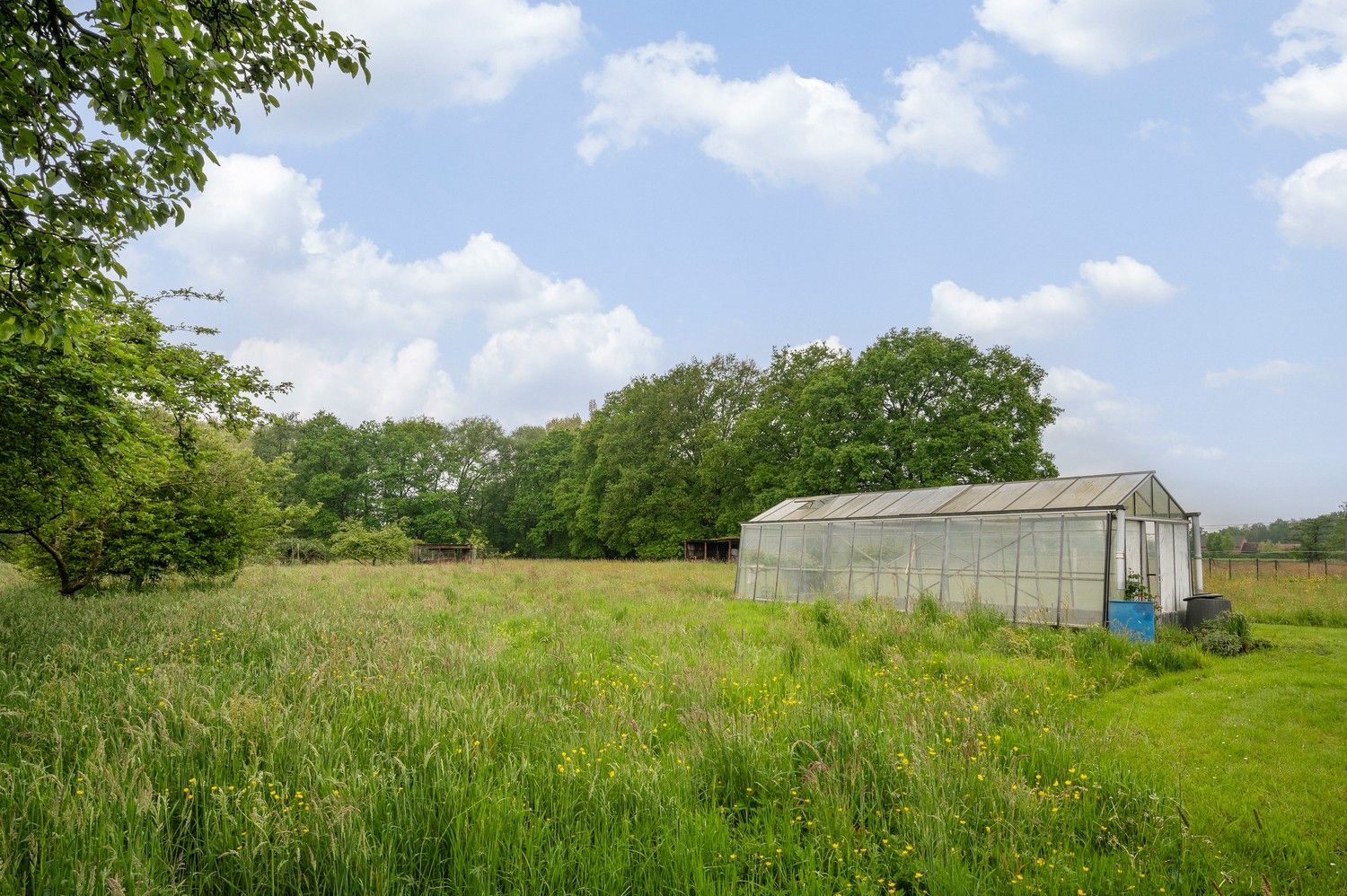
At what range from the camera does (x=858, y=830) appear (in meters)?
4.12

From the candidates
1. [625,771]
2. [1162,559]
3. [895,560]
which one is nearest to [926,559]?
[895,560]

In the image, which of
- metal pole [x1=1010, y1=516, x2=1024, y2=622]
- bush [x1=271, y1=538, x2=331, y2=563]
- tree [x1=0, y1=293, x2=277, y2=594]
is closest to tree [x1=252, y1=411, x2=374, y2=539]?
bush [x1=271, y1=538, x2=331, y2=563]

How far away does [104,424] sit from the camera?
7160mm

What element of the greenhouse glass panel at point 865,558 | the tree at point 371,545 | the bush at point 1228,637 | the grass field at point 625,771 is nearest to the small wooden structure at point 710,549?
the tree at point 371,545

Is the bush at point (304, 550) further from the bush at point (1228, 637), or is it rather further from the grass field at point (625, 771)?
the bush at point (1228, 637)

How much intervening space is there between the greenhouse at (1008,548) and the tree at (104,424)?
1317cm

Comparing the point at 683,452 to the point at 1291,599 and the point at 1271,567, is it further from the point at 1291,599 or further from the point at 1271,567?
the point at 1291,599

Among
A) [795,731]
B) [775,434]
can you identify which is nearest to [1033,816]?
[795,731]

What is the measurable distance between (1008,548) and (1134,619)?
115 inches

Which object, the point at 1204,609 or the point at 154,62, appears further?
the point at 1204,609

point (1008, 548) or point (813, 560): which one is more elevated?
point (1008, 548)


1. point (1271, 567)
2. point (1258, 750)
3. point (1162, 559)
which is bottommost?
point (1258, 750)

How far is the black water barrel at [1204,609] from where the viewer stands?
1312 centimetres

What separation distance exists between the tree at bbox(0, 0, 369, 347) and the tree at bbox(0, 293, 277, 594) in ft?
5.79
